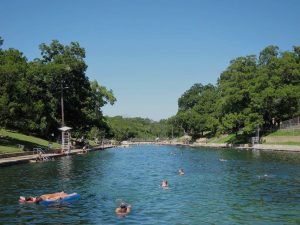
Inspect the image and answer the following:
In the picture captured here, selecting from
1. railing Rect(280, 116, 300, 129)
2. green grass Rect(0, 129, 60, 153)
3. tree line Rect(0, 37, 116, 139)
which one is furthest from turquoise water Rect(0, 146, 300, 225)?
railing Rect(280, 116, 300, 129)

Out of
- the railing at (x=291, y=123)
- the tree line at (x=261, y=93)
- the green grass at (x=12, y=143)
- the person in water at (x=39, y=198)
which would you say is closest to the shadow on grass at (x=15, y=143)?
the green grass at (x=12, y=143)

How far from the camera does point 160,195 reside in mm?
34969

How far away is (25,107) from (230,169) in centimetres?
3237

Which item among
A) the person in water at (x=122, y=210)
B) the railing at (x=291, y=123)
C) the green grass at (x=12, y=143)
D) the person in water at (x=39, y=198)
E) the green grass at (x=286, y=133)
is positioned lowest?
the person in water at (x=122, y=210)

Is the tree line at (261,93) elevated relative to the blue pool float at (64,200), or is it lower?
elevated

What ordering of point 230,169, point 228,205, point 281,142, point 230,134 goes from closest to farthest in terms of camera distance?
point 228,205
point 230,169
point 281,142
point 230,134

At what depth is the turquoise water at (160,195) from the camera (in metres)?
26.3

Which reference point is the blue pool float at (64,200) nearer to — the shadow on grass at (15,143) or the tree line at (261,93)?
the shadow on grass at (15,143)

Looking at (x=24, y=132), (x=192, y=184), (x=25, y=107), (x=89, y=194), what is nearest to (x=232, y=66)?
(x=24, y=132)

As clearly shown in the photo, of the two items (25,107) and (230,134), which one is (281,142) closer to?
(230,134)

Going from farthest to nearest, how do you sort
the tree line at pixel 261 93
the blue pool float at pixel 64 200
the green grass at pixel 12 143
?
1. the tree line at pixel 261 93
2. the green grass at pixel 12 143
3. the blue pool float at pixel 64 200

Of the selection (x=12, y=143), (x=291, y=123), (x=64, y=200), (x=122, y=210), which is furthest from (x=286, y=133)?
(x=122, y=210)

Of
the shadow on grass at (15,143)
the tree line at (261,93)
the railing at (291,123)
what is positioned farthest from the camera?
the tree line at (261,93)

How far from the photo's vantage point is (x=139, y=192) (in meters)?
36.8
